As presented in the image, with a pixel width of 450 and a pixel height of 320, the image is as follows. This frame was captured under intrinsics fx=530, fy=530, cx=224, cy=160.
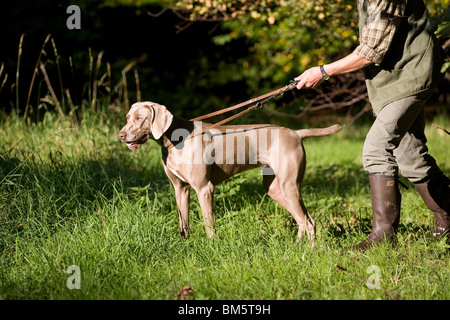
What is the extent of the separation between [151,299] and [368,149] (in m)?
1.69

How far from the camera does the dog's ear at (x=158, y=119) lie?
3.68 meters

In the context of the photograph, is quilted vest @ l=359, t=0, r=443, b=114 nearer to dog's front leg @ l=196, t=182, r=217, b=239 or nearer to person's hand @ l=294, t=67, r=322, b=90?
person's hand @ l=294, t=67, r=322, b=90

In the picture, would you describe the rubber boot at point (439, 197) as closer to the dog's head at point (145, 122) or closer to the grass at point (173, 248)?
the grass at point (173, 248)

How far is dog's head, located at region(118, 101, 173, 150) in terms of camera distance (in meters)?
3.67

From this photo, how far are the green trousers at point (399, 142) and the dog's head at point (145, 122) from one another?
1377 millimetres

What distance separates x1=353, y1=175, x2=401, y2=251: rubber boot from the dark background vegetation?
171 inches

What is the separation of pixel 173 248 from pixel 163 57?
974cm

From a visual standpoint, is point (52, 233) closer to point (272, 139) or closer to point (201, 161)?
point (201, 161)

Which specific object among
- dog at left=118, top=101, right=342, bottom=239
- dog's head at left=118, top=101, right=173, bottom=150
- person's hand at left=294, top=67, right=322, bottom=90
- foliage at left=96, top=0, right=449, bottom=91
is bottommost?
dog at left=118, top=101, right=342, bottom=239

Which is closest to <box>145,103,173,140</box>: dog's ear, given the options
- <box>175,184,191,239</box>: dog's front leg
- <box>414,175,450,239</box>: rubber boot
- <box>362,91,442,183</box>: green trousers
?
<box>175,184,191,239</box>: dog's front leg

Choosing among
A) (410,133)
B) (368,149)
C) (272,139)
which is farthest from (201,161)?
(410,133)

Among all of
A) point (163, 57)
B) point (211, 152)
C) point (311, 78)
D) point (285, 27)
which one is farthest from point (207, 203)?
point (163, 57)

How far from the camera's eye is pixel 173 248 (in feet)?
11.5

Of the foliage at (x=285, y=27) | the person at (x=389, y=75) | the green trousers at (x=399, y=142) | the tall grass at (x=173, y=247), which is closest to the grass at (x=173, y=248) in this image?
the tall grass at (x=173, y=247)
